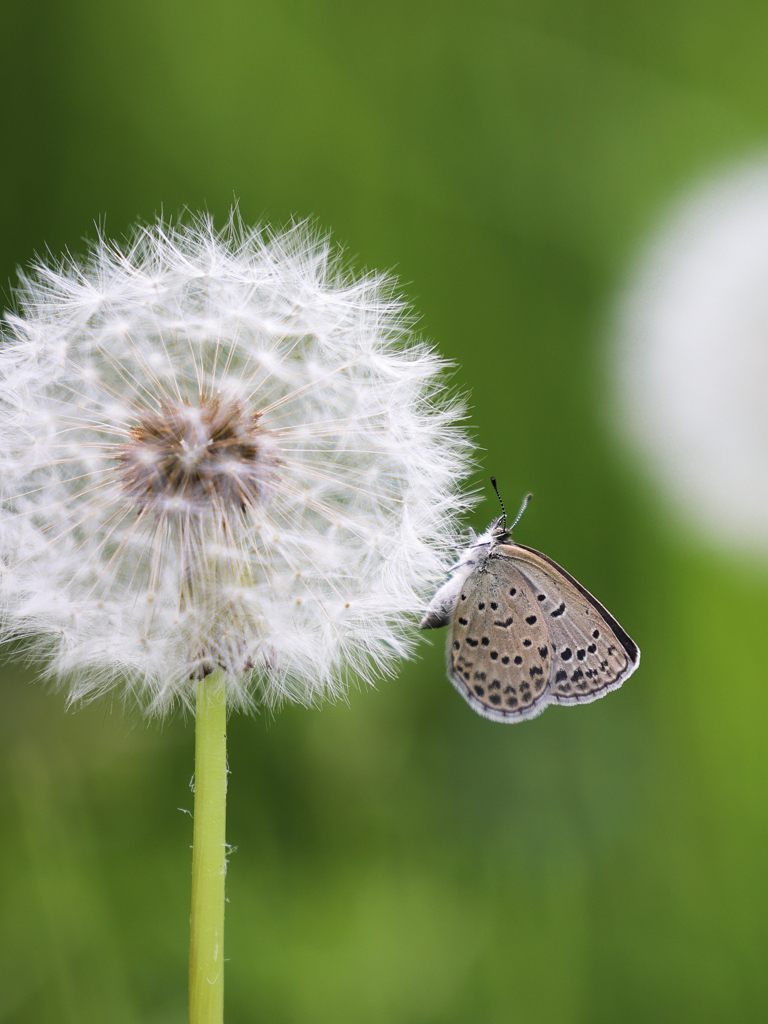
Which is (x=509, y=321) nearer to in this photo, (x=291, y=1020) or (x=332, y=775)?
(x=332, y=775)

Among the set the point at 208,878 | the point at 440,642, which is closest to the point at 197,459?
the point at 208,878

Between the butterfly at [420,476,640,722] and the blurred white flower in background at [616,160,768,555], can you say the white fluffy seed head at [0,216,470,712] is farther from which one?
the blurred white flower in background at [616,160,768,555]

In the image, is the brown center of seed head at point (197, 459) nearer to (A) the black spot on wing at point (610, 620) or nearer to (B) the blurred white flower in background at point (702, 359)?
(A) the black spot on wing at point (610, 620)

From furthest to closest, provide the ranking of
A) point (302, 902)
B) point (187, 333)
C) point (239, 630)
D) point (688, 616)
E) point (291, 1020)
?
point (688, 616), point (302, 902), point (291, 1020), point (187, 333), point (239, 630)

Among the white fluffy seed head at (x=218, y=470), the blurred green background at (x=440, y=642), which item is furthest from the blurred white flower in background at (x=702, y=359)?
the white fluffy seed head at (x=218, y=470)

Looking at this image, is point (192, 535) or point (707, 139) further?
point (707, 139)

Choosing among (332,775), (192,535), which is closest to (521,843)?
(332,775)

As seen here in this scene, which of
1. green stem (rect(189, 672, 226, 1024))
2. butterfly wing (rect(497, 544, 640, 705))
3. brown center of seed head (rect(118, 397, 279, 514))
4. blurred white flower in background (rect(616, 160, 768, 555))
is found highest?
blurred white flower in background (rect(616, 160, 768, 555))

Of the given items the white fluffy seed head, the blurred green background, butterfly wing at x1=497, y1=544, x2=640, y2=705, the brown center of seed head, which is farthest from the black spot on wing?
the blurred green background
